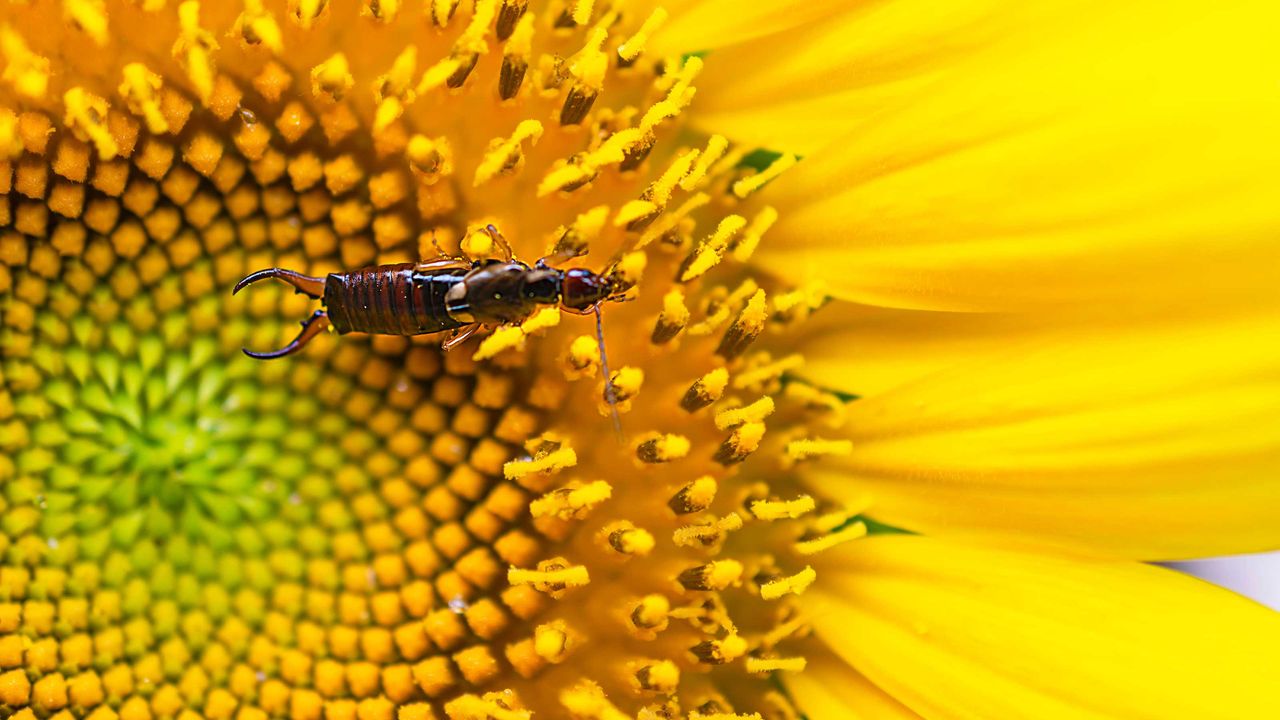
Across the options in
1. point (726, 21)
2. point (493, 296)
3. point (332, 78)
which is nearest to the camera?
point (493, 296)

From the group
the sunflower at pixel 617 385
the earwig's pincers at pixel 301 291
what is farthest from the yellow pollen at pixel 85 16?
the earwig's pincers at pixel 301 291

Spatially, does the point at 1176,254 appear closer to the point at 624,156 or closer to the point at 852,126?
the point at 852,126

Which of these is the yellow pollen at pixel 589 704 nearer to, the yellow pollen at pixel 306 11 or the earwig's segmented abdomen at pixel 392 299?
the earwig's segmented abdomen at pixel 392 299

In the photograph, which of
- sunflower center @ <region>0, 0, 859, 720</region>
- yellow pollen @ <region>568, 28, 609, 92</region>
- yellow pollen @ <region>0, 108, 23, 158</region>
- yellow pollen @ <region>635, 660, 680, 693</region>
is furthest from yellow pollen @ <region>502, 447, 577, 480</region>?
yellow pollen @ <region>0, 108, 23, 158</region>

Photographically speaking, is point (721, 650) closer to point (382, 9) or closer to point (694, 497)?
point (694, 497)

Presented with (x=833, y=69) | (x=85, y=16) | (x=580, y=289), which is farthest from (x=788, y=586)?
(x=85, y=16)
